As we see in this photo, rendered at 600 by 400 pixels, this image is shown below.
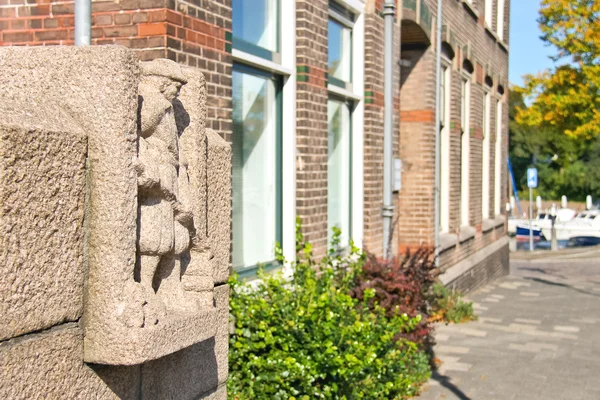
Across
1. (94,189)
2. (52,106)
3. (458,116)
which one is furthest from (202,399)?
(458,116)

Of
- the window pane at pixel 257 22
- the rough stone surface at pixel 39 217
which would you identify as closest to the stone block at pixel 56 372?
the rough stone surface at pixel 39 217

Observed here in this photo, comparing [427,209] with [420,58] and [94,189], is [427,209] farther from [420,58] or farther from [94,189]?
[94,189]

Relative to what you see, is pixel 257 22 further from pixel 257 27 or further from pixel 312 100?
pixel 312 100

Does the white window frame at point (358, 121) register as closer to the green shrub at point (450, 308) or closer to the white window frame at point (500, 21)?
the green shrub at point (450, 308)

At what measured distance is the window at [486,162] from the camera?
1792cm

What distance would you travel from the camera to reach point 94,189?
8.59 ft

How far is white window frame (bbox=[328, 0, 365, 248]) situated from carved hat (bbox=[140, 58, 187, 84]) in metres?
5.75

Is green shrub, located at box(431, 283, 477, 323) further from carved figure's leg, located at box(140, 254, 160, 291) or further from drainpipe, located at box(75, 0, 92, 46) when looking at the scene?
carved figure's leg, located at box(140, 254, 160, 291)

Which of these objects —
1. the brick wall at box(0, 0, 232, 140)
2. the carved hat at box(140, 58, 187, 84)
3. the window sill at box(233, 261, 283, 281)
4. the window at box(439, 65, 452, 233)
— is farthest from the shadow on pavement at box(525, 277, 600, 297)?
the carved hat at box(140, 58, 187, 84)

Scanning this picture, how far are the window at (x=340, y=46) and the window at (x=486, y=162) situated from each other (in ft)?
31.7

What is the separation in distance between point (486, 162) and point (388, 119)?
29.8 ft

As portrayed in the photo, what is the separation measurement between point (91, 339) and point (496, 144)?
57.8ft

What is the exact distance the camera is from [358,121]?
29.6 feet

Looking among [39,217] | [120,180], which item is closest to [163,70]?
[120,180]
